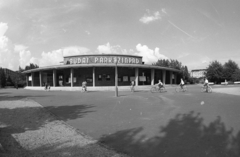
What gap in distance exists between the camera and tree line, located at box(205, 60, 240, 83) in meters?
50.3

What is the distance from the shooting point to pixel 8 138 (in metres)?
5.00

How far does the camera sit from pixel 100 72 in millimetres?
32562

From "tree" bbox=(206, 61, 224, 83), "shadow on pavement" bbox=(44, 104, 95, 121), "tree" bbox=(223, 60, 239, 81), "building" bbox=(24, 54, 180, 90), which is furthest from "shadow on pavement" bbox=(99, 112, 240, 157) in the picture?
"tree" bbox=(223, 60, 239, 81)

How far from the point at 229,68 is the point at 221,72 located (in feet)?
17.2

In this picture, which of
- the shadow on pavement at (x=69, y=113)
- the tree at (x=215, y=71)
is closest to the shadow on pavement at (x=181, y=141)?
the shadow on pavement at (x=69, y=113)

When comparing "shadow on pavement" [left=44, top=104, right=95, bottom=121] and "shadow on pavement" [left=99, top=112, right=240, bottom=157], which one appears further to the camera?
"shadow on pavement" [left=44, top=104, right=95, bottom=121]

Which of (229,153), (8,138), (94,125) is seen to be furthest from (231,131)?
(8,138)

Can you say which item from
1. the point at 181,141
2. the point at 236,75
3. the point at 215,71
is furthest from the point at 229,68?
the point at 181,141

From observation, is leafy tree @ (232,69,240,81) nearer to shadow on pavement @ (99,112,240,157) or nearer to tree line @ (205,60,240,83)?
tree line @ (205,60,240,83)

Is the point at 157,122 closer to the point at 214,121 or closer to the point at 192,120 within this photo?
the point at 192,120

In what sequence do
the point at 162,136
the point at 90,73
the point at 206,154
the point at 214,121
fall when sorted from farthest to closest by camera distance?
1. the point at 90,73
2. the point at 214,121
3. the point at 162,136
4. the point at 206,154

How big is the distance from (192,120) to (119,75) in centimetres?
2726

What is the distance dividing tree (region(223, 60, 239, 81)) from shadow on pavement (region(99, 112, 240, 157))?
55.8 meters

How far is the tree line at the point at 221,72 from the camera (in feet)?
165
